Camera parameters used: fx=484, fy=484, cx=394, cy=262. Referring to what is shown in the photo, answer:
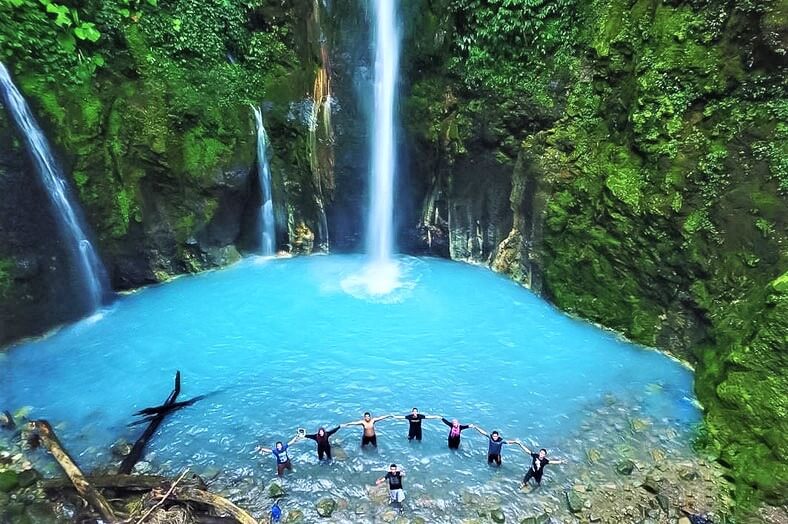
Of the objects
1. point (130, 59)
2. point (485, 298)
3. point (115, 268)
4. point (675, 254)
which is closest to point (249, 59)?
point (130, 59)

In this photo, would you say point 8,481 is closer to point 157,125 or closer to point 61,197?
point 61,197

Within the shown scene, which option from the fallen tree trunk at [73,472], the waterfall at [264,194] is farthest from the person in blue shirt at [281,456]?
the waterfall at [264,194]

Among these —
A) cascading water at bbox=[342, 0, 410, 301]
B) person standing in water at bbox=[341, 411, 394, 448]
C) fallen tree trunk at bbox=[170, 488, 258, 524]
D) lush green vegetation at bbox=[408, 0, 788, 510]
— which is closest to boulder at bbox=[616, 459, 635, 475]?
lush green vegetation at bbox=[408, 0, 788, 510]

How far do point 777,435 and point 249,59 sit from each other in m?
16.8

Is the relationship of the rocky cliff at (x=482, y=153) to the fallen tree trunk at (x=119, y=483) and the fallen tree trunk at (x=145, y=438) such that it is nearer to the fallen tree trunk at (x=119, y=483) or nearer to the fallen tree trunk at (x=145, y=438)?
the fallen tree trunk at (x=145, y=438)

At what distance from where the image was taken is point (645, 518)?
749cm

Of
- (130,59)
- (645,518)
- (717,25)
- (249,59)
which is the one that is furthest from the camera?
(249,59)

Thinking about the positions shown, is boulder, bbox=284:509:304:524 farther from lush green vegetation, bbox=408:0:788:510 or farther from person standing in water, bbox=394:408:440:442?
lush green vegetation, bbox=408:0:788:510

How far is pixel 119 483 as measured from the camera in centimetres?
774

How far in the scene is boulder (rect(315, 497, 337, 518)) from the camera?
761cm

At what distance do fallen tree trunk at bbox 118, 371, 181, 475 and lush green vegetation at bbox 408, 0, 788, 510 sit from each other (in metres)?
9.90

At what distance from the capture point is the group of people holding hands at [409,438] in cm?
774

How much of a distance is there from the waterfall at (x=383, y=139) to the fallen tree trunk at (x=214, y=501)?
1076 centimetres

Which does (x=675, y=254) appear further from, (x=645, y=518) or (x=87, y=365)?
(x=87, y=365)
